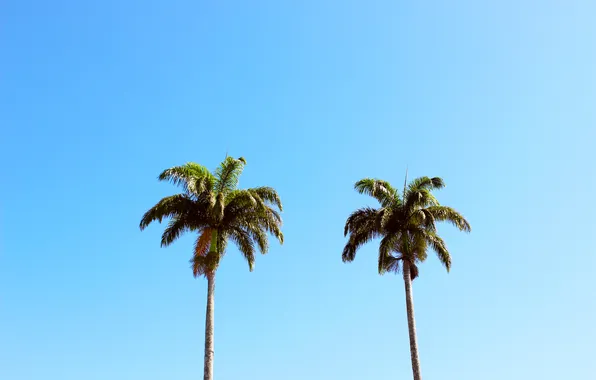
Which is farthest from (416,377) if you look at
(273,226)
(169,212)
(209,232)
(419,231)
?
(169,212)

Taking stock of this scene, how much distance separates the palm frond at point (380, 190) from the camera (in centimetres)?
4206

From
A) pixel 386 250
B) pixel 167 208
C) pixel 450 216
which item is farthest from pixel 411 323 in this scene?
pixel 167 208

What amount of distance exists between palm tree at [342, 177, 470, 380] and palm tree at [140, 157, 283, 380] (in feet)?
18.8

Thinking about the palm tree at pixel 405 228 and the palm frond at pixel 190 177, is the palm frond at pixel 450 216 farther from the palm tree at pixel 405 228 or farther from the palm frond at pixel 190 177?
the palm frond at pixel 190 177

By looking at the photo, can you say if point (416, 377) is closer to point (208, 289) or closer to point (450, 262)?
point (450, 262)

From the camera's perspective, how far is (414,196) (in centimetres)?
4094

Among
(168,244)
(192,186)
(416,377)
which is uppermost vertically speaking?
(192,186)

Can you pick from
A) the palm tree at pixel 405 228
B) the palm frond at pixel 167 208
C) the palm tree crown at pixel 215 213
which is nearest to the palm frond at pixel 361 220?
the palm tree at pixel 405 228

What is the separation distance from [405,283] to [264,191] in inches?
416

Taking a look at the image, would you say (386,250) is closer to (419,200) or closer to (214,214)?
(419,200)

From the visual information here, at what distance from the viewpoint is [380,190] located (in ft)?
138

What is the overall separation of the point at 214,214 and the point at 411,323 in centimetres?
1376

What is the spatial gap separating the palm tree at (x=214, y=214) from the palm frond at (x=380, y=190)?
6468 millimetres

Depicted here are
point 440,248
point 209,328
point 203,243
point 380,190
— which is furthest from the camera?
point 380,190
